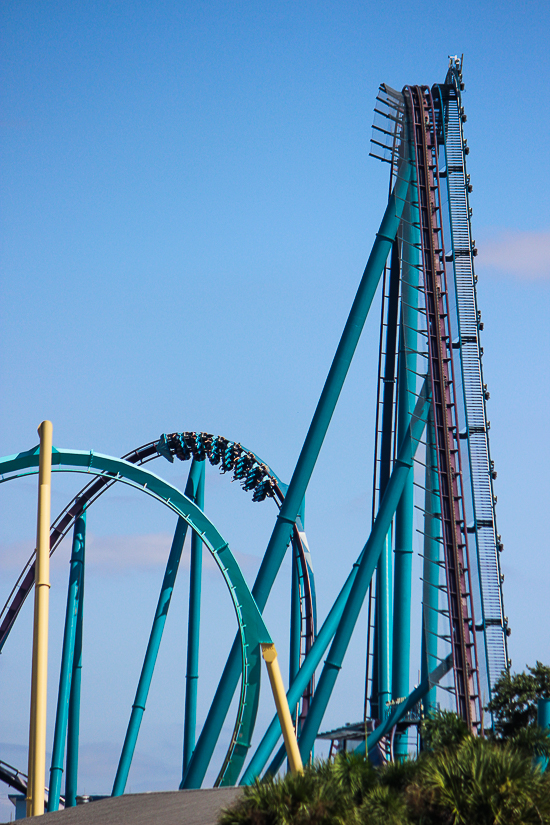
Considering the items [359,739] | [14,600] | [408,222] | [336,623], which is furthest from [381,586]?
[14,600]

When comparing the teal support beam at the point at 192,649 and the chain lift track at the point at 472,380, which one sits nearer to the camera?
the chain lift track at the point at 472,380

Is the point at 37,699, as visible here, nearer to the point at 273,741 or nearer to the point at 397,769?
the point at 397,769

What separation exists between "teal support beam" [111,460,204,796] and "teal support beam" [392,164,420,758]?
4.29 m

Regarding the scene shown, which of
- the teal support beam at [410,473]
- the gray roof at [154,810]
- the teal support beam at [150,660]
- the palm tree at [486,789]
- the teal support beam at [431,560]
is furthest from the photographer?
the teal support beam at [150,660]

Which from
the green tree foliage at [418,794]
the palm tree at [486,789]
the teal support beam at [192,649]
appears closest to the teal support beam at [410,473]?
the teal support beam at [192,649]

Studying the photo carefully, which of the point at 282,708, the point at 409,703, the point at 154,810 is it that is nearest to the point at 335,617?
the point at 409,703

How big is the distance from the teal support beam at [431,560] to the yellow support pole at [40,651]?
6719mm

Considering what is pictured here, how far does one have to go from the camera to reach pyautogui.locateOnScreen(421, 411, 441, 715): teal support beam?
1516cm

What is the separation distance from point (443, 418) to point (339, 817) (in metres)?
8.06

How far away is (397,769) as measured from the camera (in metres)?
9.19

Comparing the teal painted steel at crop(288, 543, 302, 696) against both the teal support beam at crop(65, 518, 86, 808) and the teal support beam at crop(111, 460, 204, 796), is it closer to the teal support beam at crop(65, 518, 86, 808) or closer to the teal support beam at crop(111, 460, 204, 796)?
the teal support beam at crop(111, 460, 204, 796)

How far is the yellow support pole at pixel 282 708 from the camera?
36.0 ft

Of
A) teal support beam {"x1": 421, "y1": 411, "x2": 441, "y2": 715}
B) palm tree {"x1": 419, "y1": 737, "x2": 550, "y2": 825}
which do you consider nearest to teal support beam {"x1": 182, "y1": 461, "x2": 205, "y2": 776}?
teal support beam {"x1": 421, "y1": 411, "x2": 441, "y2": 715}

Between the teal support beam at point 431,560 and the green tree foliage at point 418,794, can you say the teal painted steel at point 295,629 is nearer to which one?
the teal support beam at point 431,560
